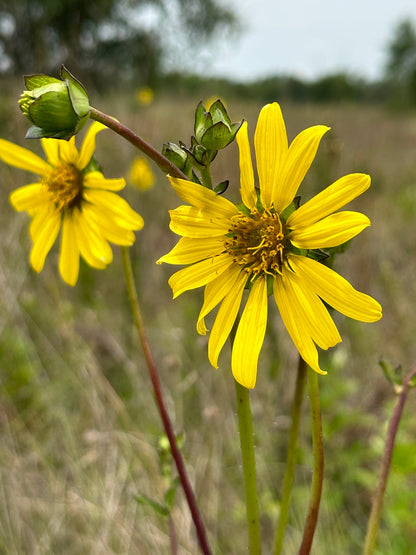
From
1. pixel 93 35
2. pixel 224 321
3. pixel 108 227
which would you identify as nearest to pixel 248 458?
pixel 224 321

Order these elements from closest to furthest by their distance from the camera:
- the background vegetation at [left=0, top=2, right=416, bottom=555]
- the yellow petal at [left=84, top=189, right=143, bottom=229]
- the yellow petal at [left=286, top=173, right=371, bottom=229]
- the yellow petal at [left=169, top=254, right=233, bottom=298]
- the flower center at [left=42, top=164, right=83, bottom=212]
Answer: the yellow petal at [left=286, top=173, right=371, bottom=229]
the yellow petal at [left=169, top=254, right=233, bottom=298]
the yellow petal at [left=84, top=189, right=143, bottom=229]
the flower center at [left=42, top=164, right=83, bottom=212]
the background vegetation at [left=0, top=2, right=416, bottom=555]

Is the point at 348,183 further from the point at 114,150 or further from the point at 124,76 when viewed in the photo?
the point at 124,76

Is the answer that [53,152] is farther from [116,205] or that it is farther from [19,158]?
[116,205]

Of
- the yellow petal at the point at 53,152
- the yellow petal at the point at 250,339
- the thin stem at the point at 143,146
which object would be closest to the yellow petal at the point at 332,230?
the yellow petal at the point at 250,339

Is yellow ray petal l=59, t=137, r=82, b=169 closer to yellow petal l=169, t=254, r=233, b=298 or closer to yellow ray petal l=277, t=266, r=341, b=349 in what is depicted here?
yellow petal l=169, t=254, r=233, b=298

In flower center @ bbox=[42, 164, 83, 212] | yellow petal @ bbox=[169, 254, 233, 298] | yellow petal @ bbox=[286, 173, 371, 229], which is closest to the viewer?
yellow petal @ bbox=[286, 173, 371, 229]

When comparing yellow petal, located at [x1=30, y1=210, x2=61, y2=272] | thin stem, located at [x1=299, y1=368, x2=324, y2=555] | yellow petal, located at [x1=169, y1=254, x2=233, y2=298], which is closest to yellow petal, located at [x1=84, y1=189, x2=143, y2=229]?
yellow petal, located at [x1=30, y1=210, x2=61, y2=272]

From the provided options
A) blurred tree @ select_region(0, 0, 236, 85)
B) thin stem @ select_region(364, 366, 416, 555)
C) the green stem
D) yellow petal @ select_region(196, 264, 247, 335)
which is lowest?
thin stem @ select_region(364, 366, 416, 555)
